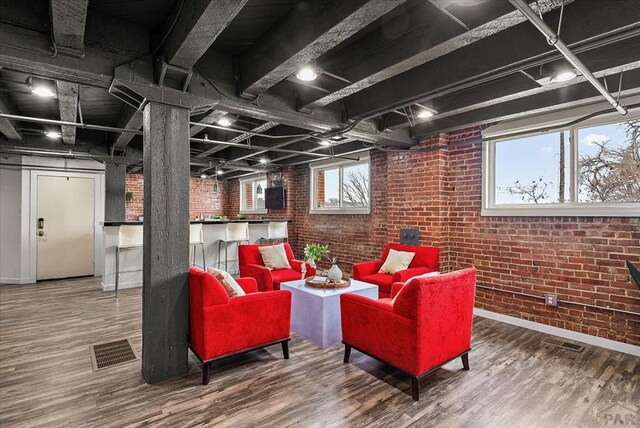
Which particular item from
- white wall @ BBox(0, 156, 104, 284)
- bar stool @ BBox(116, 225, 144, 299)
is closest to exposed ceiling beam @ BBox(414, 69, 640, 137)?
bar stool @ BBox(116, 225, 144, 299)

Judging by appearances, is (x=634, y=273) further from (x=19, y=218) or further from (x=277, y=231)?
(x=19, y=218)

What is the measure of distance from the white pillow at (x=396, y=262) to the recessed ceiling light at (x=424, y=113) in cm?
186

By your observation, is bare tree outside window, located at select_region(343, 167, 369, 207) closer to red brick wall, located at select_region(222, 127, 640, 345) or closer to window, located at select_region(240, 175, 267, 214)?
red brick wall, located at select_region(222, 127, 640, 345)

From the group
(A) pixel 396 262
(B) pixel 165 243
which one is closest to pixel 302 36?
(B) pixel 165 243

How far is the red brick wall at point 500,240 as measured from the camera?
135 inches

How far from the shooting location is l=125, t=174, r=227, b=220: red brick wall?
9.56 meters

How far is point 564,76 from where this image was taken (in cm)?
268

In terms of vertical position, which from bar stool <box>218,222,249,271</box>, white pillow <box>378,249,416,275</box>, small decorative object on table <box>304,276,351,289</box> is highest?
bar stool <box>218,222,249,271</box>

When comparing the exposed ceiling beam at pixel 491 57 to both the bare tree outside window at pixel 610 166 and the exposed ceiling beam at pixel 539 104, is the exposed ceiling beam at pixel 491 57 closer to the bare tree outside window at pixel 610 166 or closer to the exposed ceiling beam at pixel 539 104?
the exposed ceiling beam at pixel 539 104

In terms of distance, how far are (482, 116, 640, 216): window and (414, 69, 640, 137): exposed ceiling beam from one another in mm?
509

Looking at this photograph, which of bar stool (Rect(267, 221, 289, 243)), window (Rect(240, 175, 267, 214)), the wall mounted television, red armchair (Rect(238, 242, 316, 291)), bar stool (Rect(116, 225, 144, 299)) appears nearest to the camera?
red armchair (Rect(238, 242, 316, 291))

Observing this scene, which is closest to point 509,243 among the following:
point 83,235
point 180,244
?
point 180,244

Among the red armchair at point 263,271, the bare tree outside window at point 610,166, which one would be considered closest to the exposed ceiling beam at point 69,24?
the red armchair at point 263,271

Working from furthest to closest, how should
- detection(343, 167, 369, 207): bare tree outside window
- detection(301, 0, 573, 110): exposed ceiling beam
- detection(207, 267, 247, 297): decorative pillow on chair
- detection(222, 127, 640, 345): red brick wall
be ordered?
detection(343, 167, 369, 207): bare tree outside window → detection(222, 127, 640, 345): red brick wall → detection(207, 267, 247, 297): decorative pillow on chair → detection(301, 0, 573, 110): exposed ceiling beam
